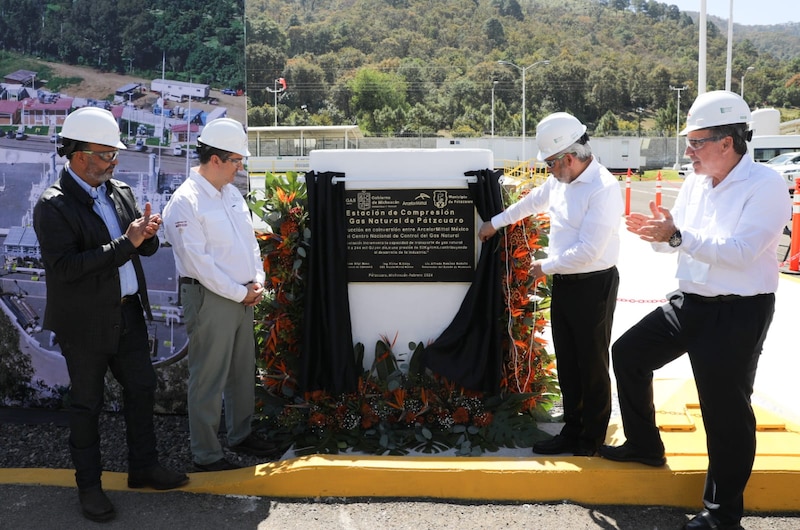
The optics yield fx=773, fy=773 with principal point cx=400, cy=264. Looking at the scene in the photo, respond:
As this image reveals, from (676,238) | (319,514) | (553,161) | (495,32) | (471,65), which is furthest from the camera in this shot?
(495,32)

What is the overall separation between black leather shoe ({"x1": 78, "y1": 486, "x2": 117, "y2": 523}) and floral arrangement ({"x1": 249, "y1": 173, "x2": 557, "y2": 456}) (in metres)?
1.17

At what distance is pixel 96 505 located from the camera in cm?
400

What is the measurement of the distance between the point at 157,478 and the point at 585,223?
277 cm

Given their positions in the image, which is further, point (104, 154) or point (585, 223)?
point (585, 223)

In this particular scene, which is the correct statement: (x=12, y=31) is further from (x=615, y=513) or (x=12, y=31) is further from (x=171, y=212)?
(x=615, y=513)

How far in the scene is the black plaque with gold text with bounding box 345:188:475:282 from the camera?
201 inches

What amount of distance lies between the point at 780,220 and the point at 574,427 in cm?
178

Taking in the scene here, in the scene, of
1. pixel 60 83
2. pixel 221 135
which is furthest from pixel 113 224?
pixel 60 83

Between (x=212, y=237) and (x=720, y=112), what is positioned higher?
(x=720, y=112)

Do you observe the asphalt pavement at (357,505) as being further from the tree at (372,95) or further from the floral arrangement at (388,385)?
the tree at (372,95)

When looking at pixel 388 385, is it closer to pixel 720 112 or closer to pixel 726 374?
pixel 726 374

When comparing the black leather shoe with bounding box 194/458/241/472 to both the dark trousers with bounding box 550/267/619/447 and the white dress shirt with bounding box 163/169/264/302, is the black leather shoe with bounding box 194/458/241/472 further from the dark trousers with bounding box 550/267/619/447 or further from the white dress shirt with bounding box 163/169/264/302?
the dark trousers with bounding box 550/267/619/447

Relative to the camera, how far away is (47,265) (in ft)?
12.8

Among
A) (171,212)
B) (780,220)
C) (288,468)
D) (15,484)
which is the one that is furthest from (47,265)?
(780,220)
